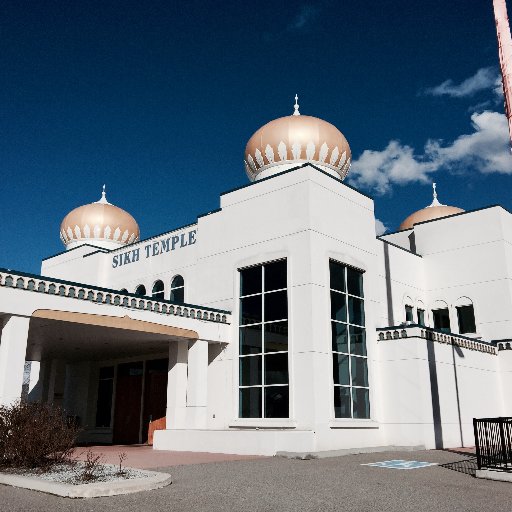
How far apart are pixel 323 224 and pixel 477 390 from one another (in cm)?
971

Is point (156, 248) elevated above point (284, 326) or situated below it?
above

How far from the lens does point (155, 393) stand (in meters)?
24.0

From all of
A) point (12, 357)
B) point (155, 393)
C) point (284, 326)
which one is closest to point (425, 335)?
point (284, 326)

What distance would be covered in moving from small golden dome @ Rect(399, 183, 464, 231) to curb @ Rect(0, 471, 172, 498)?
2616 cm

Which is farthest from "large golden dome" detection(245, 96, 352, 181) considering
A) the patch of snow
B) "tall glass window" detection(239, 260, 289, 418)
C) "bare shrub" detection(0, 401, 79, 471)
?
the patch of snow

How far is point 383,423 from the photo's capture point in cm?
2011

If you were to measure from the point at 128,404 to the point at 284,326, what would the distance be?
9.85 m

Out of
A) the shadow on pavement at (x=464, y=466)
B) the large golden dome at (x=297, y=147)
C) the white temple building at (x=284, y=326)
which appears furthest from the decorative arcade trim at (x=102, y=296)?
the shadow on pavement at (x=464, y=466)

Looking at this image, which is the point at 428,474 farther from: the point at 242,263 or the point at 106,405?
the point at 106,405

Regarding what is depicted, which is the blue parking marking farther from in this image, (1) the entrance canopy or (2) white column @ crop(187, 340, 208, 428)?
(1) the entrance canopy

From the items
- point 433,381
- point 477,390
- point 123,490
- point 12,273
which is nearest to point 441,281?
point 477,390

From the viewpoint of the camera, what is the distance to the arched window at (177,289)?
24.2 meters

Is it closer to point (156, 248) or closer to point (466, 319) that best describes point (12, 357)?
point (156, 248)

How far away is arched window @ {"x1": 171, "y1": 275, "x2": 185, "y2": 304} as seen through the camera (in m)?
24.2
